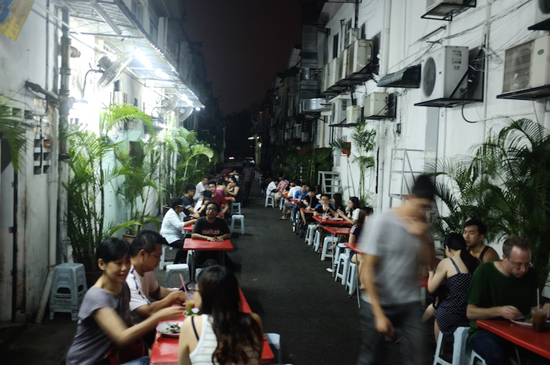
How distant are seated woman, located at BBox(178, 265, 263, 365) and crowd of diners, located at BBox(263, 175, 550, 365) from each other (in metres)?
1.18

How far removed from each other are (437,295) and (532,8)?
15.8ft

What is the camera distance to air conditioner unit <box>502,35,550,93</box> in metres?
5.74

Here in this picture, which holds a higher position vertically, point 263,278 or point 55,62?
point 55,62

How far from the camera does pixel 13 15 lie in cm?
563

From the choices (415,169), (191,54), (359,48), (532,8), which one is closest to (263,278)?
(415,169)

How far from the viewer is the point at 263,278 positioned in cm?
960

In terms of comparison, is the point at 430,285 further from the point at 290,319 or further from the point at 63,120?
the point at 63,120

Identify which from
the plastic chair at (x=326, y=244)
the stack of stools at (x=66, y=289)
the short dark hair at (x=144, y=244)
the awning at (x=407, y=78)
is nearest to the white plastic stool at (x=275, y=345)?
the short dark hair at (x=144, y=244)

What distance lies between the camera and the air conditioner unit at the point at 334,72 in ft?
56.6

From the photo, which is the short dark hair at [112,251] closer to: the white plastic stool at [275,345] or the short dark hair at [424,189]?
the white plastic stool at [275,345]

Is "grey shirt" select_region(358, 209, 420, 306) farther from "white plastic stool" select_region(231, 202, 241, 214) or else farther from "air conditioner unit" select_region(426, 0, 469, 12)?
"white plastic stool" select_region(231, 202, 241, 214)

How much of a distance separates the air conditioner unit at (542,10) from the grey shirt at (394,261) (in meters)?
3.95

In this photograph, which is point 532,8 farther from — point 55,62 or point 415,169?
point 55,62

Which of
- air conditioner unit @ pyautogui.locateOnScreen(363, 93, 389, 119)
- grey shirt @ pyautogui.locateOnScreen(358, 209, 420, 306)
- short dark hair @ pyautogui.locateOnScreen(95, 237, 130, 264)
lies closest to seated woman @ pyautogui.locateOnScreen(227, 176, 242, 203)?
air conditioner unit @ pyautogui.locateOnScreen(363, 93, 389, 119)
